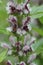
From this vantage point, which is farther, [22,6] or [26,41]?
[26,41]

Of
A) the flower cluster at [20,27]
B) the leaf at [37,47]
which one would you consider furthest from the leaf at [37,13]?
the leaf at [37,47]

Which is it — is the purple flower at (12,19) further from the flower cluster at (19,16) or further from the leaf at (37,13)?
the leaf at (37,13)

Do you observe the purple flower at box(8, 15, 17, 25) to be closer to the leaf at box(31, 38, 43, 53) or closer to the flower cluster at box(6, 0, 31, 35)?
the flower cluster at box(6, 0, 31, 35)

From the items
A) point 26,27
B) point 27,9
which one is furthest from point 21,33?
point 27,9

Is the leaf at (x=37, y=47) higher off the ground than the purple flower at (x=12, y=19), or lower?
lower

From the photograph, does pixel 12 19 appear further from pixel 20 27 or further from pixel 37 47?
pixel 37 47

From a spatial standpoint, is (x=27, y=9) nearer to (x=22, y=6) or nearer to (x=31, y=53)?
(x=22, y=6)

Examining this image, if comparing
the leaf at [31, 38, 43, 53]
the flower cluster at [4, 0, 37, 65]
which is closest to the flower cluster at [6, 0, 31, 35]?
the flower cluster at [4, 0, 37, 65]

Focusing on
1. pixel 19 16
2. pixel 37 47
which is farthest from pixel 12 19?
pixel 37 47
